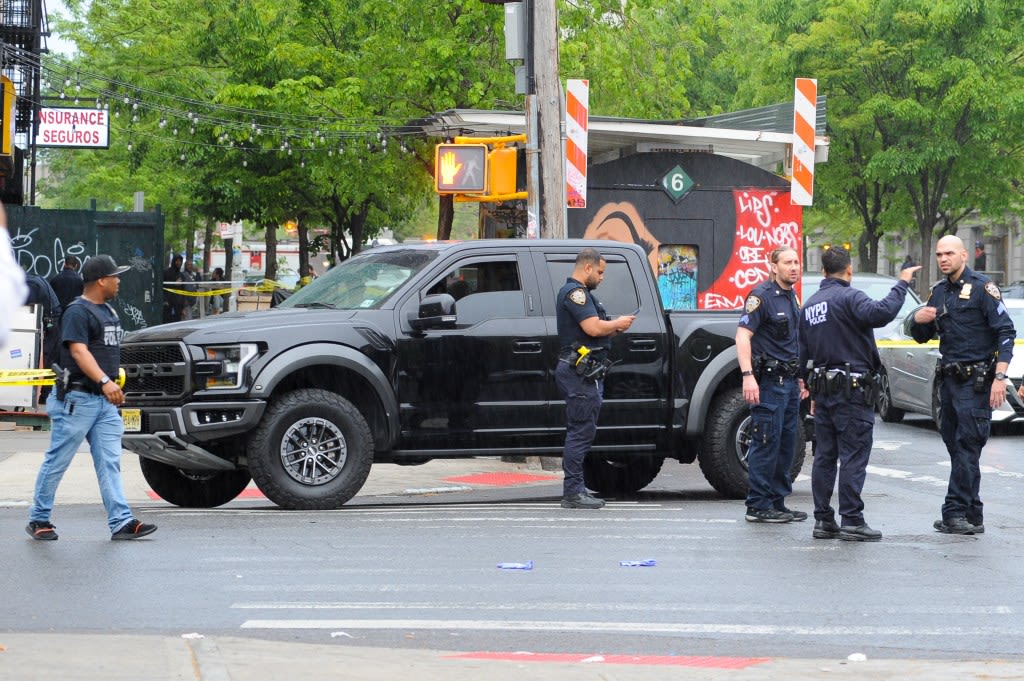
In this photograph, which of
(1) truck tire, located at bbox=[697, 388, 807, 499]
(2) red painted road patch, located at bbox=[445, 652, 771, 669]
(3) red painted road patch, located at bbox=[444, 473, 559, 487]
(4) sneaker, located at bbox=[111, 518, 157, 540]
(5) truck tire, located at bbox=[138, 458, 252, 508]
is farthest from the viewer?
(3) red painted road patch, located at bbox=[444, 473, 559, 487]

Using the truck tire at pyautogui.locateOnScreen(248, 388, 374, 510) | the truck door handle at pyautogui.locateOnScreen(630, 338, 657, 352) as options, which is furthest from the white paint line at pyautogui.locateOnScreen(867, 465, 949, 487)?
the truck tire at pyautogui.locateOnScreen(248, 388, 374, 510)

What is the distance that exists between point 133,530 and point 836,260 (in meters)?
4.64

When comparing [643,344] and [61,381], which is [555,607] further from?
[643,344]

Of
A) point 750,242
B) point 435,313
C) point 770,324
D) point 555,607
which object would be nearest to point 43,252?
point 750,242

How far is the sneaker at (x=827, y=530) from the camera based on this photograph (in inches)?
390

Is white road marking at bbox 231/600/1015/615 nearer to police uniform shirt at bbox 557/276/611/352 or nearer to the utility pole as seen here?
police uniform shirt at bbox 557/276/611/352

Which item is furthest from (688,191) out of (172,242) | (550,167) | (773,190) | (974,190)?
(172,242)

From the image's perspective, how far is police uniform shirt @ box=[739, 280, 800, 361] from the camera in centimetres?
1062

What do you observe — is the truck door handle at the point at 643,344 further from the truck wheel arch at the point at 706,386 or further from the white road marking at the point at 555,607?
the white road marking at the point at 555,607

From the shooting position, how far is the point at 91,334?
9.24 meters

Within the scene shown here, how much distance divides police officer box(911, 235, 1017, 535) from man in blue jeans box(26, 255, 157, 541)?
510 cm

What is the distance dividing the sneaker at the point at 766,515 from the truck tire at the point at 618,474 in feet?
7.94

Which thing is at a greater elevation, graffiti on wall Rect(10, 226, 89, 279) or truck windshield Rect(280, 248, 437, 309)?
graffiti on wall Rect(10, 226, 89, 279)

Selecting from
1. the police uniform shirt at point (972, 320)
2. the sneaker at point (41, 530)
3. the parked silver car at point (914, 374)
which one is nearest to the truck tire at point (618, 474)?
the police uniform shirt at point (972, 320)
